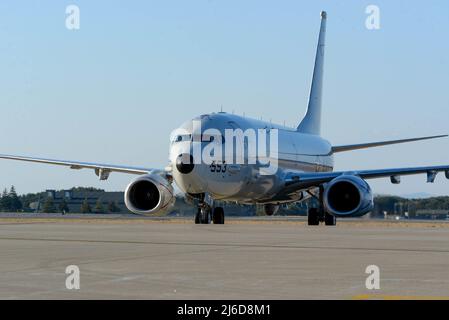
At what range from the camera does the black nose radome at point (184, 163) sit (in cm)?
2911

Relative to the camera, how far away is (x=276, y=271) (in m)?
11.1

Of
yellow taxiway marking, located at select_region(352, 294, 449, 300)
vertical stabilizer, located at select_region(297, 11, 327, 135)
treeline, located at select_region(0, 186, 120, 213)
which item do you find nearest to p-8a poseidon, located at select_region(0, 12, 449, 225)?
vertical stabilizer, located at select_region(297, 11, 327, 135)

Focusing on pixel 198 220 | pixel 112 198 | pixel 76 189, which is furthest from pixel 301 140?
pixel 76 189

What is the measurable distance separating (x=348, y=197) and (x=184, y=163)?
23.2 feet

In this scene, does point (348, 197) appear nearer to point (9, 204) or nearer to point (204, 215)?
point (204, 215)

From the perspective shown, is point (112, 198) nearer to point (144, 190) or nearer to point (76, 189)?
point (76, 189)

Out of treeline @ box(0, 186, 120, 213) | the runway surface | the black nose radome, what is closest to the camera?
the runway surface

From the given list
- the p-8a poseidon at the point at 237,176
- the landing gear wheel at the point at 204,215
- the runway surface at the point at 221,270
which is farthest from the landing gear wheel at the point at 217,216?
the runway surface at the point at 221,270

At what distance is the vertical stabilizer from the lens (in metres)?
46.3

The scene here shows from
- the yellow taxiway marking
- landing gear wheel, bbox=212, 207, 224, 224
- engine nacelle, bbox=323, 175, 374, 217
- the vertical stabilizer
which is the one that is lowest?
the yellow taxiway marking

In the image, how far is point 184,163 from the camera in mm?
29141

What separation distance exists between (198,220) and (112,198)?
4600cm

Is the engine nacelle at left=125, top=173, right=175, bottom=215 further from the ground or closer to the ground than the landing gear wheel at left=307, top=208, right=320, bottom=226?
further from the ground

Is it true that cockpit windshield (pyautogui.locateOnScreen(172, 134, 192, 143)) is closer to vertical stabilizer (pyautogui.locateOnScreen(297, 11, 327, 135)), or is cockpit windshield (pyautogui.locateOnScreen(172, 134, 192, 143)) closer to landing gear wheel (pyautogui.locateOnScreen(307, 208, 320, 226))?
landing gear wheel (pyautogui.locateOnScreen(307, 208, 320, 226))
